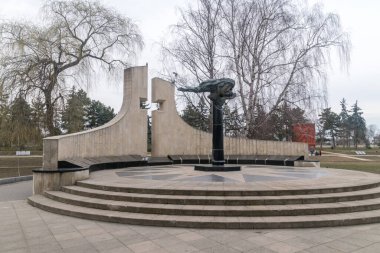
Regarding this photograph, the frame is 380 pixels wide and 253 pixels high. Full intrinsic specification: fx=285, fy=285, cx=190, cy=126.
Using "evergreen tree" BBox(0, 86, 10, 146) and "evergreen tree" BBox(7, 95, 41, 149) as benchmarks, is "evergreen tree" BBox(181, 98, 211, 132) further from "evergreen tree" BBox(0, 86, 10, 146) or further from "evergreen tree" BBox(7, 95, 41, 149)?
"evergreen tree" BBox(0, 86, 10, 146)

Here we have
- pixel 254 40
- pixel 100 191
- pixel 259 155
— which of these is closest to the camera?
pixel 100 191

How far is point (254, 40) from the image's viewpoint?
1814cm

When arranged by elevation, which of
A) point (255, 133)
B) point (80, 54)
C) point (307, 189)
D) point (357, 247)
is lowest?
point (357, 247)

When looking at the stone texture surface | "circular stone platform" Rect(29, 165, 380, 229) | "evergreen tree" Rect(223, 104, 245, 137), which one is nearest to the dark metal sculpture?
"circular stone platform" Rect(29, 165, 380, 229)

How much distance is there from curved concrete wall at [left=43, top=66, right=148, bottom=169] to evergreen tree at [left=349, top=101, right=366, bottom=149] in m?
77.1

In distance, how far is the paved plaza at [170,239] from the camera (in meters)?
4.24

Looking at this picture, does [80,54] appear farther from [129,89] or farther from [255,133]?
[255,133]

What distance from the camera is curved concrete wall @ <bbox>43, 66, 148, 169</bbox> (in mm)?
11016

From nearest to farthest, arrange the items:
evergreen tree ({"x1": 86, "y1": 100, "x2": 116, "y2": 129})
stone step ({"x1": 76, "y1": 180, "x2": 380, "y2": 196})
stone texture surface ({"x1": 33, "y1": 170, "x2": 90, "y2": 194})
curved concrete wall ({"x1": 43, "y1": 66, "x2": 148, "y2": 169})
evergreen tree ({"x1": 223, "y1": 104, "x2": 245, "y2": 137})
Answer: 1. stone step ({"x1": 76, "y1": 180, "x2": 380, "y2": 196})
2. stone texture surface ({"x1": 33, "y1": 170, "x2": 90, "y2": 194})
3. curved concrete wall ({"x1": 43, "y1": 66, "x2": 148, "y2": 169})
4. evergreen tree ({"x1": 223, "y1": 104, "x2": 245, "y2": 137})
5. evergreen tree ({"x1": 86, "y1": 100, "x2": 116, "y2": 129})

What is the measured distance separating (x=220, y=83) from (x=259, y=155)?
6006mm

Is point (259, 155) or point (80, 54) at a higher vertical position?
point (80, 54)

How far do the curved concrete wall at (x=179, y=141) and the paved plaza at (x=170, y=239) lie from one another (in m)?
8.70

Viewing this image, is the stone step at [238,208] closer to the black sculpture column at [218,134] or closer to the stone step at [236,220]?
the stone step at [236,220]

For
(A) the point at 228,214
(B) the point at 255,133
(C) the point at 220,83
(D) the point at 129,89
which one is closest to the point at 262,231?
(A) the point at 228,214
